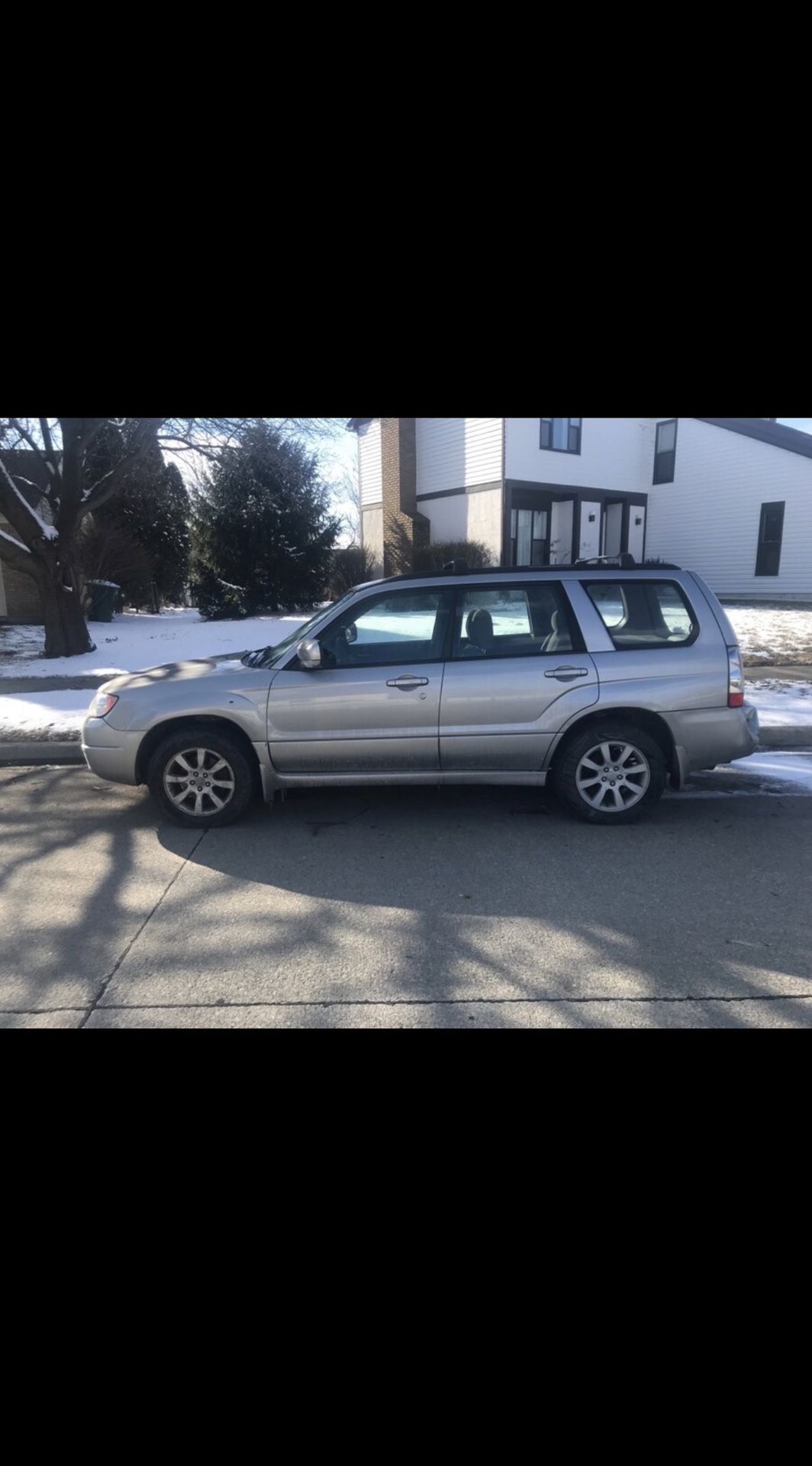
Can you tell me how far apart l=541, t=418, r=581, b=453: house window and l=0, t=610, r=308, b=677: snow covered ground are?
28.3 feet

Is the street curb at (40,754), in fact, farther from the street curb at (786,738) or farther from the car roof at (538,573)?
the street curb at (786,738)

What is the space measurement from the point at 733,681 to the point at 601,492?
779 inches

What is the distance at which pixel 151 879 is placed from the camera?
187 inches

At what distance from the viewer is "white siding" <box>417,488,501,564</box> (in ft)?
70.2

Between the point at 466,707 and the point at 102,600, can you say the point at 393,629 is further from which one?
the point at 102,600

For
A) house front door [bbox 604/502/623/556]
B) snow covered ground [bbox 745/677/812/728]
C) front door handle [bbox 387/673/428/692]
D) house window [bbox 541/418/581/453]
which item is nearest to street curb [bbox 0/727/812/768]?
snow covered ground [bbox 745/677/812/728]

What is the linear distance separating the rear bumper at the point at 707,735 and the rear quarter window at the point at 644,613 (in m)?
0.50

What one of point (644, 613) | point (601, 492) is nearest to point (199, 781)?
point (644, 613)

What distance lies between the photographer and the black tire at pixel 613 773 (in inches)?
217

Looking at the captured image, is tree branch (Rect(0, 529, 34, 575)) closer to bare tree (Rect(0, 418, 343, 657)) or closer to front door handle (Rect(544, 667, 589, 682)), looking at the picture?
bare tree (Rect(0, 418, 343, 657))

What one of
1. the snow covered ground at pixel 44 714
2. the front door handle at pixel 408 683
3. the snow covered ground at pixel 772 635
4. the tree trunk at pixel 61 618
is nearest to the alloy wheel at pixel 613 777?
the front door handle at pixel 408 683

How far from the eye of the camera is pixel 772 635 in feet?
46.6
